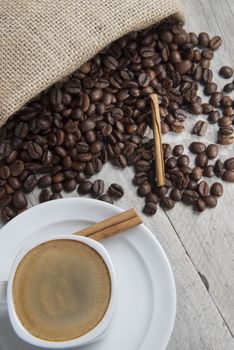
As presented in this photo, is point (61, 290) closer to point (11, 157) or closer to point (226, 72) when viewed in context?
point (11, 157)

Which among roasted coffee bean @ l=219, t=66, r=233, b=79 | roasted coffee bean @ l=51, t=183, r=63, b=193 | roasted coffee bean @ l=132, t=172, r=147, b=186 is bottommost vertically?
roasted coffee bean @ l=132, t=172, r=147, b=186

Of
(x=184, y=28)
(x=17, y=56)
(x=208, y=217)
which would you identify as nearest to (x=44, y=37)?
(x=17, y=56)

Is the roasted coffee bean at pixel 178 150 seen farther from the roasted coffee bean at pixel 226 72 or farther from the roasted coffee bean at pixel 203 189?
the roasted coffee bean at pixel 226 72

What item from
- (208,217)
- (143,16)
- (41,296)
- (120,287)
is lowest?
(208,217)

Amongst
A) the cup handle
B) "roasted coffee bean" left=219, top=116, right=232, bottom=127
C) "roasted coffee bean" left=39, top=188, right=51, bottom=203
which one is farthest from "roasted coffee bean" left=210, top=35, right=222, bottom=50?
the cup handle

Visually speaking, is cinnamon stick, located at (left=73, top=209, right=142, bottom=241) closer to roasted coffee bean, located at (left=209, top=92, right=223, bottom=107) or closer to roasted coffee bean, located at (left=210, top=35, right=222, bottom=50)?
roasted coffee bean, located at (left=209, top=92, right=223, bottom=107)

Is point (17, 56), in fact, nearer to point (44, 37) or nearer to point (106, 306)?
point (44, 37)

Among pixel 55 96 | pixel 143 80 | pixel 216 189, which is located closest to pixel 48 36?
pixel 55 96

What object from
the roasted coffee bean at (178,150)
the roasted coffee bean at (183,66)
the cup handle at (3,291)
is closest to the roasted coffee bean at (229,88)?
the roasted coffee bean at (183,66)
